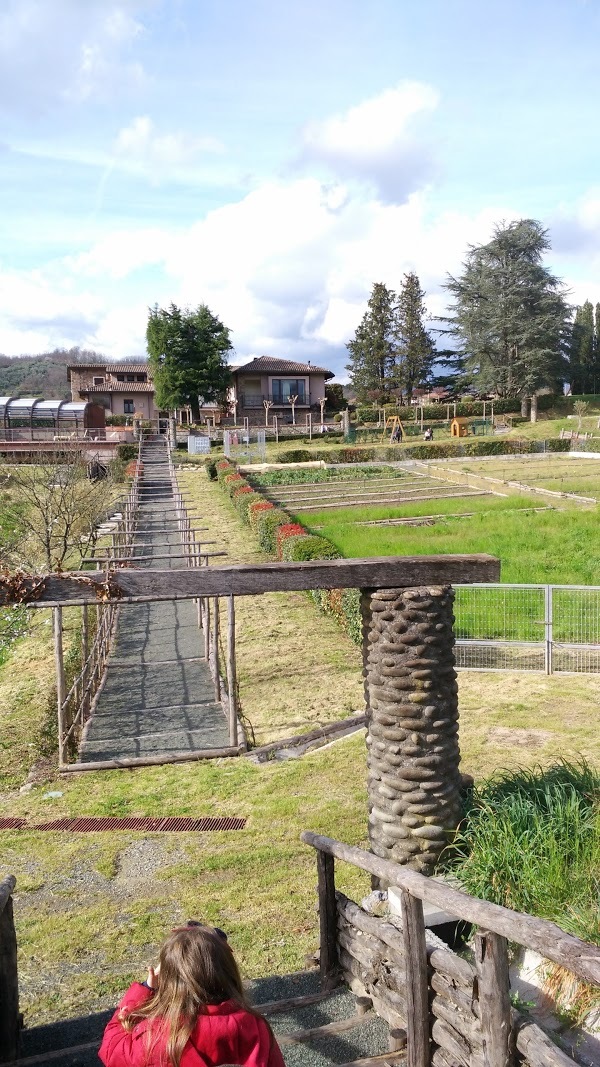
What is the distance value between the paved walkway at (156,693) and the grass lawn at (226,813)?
2.30 ft

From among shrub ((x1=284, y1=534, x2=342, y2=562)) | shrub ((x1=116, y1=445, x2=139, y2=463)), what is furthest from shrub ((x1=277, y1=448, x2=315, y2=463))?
shrub ((x1=284, y1=534, x2=342, y2=562))

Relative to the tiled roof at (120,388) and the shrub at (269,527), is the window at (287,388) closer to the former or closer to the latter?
the tiled roof at (120,388)

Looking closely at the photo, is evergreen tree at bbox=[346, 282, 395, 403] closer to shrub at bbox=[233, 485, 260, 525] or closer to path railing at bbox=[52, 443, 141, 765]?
shrub at bbox=[233, 485, 260, 525]

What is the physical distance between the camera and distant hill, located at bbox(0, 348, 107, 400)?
132m

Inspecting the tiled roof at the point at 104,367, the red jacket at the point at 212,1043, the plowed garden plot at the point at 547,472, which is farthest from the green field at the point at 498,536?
the tiled roof at the point at 104,367

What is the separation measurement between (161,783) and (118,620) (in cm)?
886

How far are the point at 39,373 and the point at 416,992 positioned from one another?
159 m

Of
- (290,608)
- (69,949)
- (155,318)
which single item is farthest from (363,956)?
(155,318)

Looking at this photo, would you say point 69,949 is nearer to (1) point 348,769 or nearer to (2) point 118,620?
(1) point 348,769

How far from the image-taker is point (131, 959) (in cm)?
569

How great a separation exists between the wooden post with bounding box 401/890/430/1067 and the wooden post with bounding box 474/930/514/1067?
0.46 m

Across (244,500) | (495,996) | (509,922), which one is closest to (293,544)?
(244,500)

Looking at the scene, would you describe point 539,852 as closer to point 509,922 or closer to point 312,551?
point 509,922

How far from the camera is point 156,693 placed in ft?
44.0
